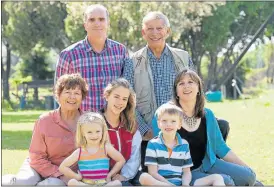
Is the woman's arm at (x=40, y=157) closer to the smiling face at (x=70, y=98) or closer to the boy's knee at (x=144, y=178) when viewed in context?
the smiling face at (x=70, y=98)

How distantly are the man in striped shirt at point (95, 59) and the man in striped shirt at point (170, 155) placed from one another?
1041 millimetres

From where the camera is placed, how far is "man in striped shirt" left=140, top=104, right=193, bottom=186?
6129mm

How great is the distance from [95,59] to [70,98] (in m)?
0.79

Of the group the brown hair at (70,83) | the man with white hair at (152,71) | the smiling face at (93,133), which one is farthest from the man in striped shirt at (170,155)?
the brown hair at (70,83)

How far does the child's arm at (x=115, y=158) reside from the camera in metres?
6.21

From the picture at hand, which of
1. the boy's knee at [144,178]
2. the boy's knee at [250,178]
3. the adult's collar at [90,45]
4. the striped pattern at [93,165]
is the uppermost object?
the adult's collar at [90,45]

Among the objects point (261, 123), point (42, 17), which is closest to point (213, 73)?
point (42, 17)

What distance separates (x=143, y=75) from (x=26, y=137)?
33.0ft

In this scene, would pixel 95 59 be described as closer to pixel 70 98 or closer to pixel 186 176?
pixel 70 98

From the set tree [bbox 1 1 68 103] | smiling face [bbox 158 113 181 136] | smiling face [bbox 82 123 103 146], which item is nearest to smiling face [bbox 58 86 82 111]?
smiling face [bbox 82 123 103 146]

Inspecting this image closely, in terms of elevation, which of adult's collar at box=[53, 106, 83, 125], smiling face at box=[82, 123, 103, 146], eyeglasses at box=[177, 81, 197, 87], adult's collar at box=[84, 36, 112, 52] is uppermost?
adult's collar at box=[84, 36, 112, 52]

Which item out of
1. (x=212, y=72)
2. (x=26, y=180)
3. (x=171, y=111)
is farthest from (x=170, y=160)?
(x=212, y=72)

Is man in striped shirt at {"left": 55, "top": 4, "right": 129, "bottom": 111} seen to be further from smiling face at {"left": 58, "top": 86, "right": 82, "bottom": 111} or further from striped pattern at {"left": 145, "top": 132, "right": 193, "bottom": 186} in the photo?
striped pattern at {"left": 145, "top": 132, "right": 193, "bottom": 186}

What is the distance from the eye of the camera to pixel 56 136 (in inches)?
254
